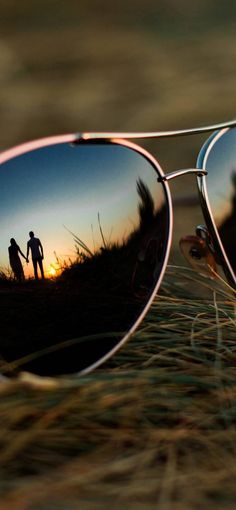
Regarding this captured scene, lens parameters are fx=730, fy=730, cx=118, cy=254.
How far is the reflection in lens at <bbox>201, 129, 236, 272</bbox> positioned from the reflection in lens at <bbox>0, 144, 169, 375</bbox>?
182 millimetres

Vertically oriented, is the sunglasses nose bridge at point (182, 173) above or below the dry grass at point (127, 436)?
above

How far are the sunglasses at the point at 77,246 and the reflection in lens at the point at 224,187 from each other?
0.13m

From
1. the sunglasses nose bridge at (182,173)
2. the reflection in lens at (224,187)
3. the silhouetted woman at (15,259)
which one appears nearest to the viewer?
the silhouetted woman at (15,259)

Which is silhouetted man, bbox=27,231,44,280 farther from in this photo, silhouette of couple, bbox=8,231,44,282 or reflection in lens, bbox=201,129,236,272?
reflection in lens, bbox=201,129,236,272

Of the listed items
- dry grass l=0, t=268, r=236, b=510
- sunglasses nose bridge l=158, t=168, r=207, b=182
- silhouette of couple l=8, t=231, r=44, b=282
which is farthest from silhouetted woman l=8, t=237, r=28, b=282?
sunglasses nose bridge l=158, t=168, r=207, b=182

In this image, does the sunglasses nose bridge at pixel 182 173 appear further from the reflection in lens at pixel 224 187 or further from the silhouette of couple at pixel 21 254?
the silhouette of couple at pixel 21 254

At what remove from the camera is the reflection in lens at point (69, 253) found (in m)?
0.67

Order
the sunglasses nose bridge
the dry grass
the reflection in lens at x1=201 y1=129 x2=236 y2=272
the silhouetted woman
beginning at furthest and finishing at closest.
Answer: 1. the reflection in lens at x1=201 y1=129 x2=236 y2=272
2. the sunglasses nose bridge
3. the silhouetted woman
4. the dry grass

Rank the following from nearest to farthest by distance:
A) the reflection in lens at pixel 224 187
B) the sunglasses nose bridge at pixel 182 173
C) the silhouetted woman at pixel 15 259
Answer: the silhouetted woman at pixel 15 259
the sunglasses nose bridge at pixel 182 173
the reflection in lens at pixel 224 187

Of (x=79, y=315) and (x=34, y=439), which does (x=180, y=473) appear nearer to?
(x=34, y=439)

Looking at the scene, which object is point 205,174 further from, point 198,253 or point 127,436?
point 127,436

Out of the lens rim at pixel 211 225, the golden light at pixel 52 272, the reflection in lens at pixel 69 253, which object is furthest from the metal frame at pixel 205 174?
the golden light at pixel 52 272

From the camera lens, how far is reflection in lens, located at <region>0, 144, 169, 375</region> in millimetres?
673

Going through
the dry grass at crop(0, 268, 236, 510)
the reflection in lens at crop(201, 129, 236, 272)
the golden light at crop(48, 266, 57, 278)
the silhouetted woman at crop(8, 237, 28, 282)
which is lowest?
the dry grass at crop(0, 268, 236, 510)
